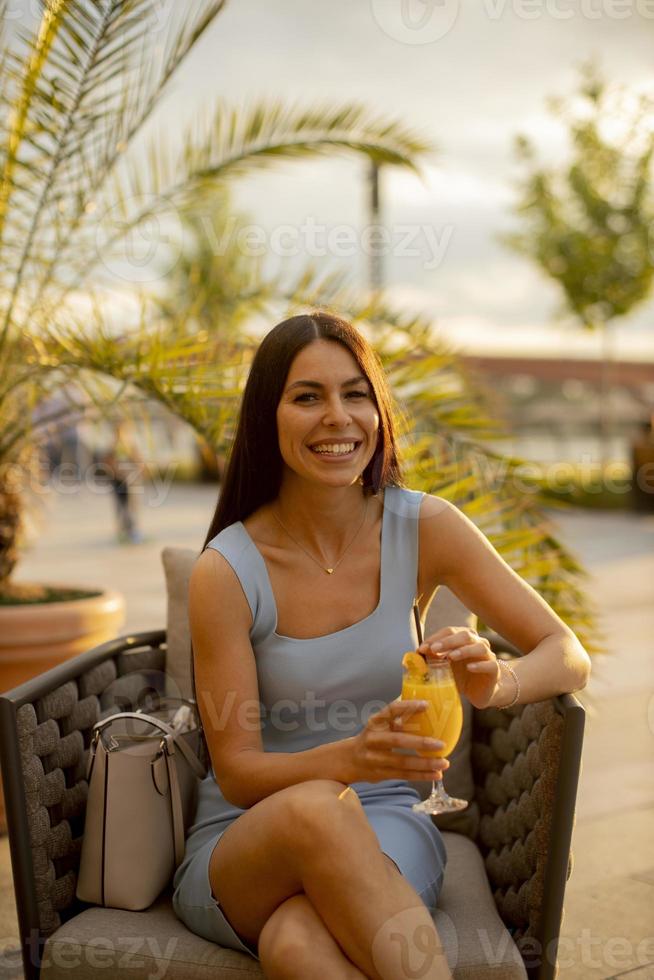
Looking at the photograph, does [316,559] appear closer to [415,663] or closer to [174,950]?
[415,663]

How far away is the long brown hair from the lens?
6.63 ft

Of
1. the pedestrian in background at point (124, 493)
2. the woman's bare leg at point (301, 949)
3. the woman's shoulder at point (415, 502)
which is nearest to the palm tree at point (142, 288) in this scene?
the woman's shoulder at point (415, 502)

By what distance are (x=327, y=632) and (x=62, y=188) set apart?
7.41ft

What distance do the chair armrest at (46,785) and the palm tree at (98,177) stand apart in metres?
1.22

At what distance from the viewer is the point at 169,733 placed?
6.68ft

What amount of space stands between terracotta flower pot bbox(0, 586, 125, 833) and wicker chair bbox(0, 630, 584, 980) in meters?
1.28

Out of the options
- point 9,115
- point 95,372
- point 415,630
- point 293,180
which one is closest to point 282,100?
point 293,180

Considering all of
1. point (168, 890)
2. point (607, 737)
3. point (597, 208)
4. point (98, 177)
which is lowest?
point (607, 737)

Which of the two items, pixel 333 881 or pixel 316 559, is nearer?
pixel 333 881

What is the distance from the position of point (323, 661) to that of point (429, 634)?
0.50 meters

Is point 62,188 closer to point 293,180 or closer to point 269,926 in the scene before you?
point 293,180

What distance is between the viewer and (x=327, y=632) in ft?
6.62

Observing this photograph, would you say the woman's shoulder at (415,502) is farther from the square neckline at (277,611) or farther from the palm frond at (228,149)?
the palm frond at (228,149)

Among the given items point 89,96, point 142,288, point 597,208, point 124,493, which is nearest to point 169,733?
point 142,288
